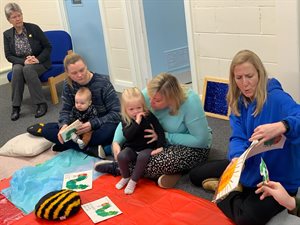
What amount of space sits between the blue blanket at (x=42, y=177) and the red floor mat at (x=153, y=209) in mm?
205

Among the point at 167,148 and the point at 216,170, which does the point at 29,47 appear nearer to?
the point at 167,148

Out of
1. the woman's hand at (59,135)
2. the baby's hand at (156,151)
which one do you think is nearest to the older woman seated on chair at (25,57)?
the woman's hand at (59,135)

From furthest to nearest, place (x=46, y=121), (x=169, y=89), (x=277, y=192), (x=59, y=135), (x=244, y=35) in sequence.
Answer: (x=46, y=121) → (x=244, y=35) → (x=59, y=135) → (x=169, y=89) → (x=277, y=192)

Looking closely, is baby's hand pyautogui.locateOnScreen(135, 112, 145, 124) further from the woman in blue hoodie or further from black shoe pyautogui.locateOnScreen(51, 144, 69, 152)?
black shoe pyautogui.locateOnScreen(51, 144, 69, 152)

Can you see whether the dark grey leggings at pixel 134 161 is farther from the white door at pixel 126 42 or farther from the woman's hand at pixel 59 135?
the white door at pixel 126 42

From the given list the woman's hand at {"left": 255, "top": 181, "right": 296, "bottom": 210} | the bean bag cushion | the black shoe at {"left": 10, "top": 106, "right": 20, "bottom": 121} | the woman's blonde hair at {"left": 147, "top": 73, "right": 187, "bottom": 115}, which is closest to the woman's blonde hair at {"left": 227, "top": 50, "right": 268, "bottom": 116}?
the woman's hand at {"left": 255, "top": 181, "right": 296, "bottom": 210}

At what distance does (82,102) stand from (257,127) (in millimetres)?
1451

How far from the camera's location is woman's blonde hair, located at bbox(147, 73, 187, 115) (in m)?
2.33

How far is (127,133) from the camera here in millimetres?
2418

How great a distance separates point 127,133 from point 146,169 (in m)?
0.24

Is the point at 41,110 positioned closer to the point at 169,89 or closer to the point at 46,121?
the point at 46,121

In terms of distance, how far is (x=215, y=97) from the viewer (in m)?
3.32

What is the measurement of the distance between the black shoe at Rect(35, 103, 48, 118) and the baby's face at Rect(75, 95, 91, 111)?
130cm

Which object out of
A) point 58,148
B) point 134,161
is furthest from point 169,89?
point 58,148
